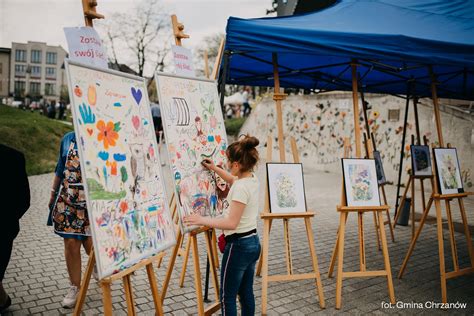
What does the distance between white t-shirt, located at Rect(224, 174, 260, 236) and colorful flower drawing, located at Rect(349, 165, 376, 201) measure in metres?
1.56

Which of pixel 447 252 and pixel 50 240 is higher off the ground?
pixel 50 240

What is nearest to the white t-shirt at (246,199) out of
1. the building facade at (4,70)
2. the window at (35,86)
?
the building facade at (4,70)

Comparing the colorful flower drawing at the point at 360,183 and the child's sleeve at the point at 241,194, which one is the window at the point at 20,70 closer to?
the colorful flower drawing at the point at 360,183

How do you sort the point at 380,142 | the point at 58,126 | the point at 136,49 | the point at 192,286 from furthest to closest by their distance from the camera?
the point at 136,49 → the point at 58,126 → the point at 380,142 → the point at 192,286

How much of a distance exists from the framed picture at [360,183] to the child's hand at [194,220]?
173 cm

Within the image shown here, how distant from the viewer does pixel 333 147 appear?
1312 cm

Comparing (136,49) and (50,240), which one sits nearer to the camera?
(50,240)

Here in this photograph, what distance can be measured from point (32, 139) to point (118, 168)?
478 inches

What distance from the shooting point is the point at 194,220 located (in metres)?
2.68

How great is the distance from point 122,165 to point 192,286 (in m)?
2.08

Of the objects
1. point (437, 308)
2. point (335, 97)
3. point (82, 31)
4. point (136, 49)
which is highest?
point (136, 49)

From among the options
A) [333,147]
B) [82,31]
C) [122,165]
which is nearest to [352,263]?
[122,165]

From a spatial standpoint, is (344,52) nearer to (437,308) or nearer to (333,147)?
(437,308)

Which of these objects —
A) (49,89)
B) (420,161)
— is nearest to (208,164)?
(420,161)
